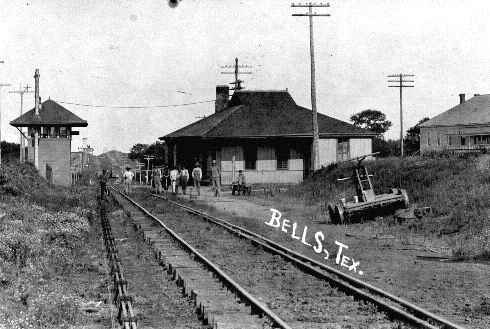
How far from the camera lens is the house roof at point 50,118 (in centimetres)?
5038

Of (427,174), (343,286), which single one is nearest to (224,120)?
(427,174)

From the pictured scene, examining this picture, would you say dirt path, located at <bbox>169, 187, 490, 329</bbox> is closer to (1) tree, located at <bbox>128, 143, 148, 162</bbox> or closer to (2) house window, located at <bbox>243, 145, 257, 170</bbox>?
(2) house window, located at <bbox>243, 145, 257, 170</bbox>

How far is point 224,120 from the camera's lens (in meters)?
48.0

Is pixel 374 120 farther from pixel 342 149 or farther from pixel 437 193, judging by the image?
pixel 437 193

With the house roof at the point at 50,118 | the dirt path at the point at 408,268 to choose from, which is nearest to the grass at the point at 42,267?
the dirt path at the point at 408,268

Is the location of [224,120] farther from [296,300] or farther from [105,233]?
[296,300]

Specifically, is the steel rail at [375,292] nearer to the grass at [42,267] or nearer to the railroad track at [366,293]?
the railroad track at [366,293]

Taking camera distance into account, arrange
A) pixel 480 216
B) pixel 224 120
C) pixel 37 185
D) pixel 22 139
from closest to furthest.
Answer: pixel 480 216 → pixel 37 185 → pixel 224 120 → pixel 22 139

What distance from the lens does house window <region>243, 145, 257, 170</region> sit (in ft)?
152

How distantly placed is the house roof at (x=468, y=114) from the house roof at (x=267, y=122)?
71.5 ft

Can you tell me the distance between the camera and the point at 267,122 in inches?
1890

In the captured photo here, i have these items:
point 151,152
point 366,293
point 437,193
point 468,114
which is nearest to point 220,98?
point 468,114

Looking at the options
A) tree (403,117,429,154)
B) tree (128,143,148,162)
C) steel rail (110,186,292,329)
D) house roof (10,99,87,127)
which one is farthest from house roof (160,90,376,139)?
tree (128,143,148,162)

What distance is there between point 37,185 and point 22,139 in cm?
2166
